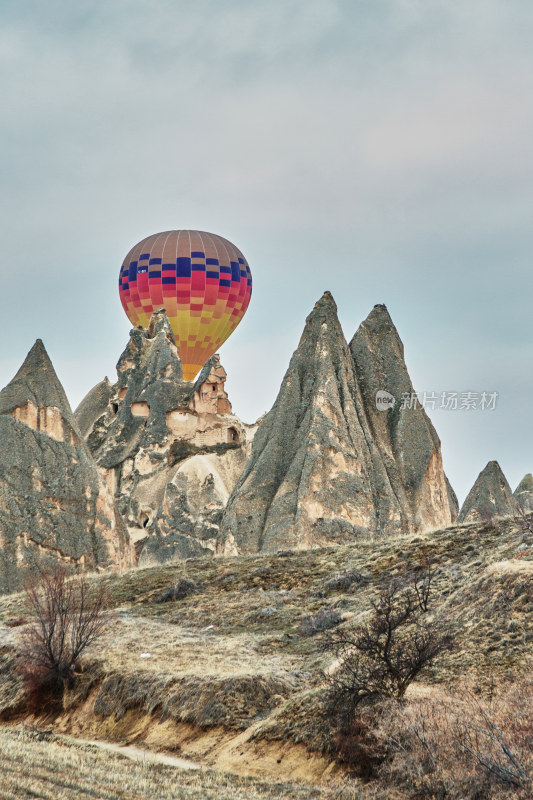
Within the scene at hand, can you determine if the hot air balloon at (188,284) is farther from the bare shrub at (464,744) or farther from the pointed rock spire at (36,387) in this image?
the bare shrub at (464,744)

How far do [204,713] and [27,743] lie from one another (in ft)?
8.70

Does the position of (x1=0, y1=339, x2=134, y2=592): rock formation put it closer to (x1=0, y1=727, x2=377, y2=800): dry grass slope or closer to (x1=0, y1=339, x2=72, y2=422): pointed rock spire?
(x1=0, y1=339, x2=72, y2=422): pointed rock spire

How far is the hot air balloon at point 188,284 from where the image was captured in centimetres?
6775

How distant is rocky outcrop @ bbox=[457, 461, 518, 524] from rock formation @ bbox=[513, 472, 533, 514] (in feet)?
16.2

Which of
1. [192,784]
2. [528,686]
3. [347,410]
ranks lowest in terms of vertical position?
[192,784]

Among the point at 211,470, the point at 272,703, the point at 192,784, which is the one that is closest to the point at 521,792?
the point at 192,784

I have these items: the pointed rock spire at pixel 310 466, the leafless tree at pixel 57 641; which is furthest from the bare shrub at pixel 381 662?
the pointed rock spire at pixel 310 466

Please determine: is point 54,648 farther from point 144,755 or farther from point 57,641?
point 144,755

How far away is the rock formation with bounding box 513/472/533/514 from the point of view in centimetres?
5578

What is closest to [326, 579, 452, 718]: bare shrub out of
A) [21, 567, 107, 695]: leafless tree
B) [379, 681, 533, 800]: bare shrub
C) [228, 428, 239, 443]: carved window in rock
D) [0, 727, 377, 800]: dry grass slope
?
[379, 681, 533, 800]: bare shrub

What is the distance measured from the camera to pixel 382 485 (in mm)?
35562

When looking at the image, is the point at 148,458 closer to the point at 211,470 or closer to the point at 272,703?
the point at 211,470

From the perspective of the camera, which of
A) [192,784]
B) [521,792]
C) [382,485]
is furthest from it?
[382,485]

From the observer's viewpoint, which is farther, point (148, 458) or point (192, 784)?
point (148, 458)
